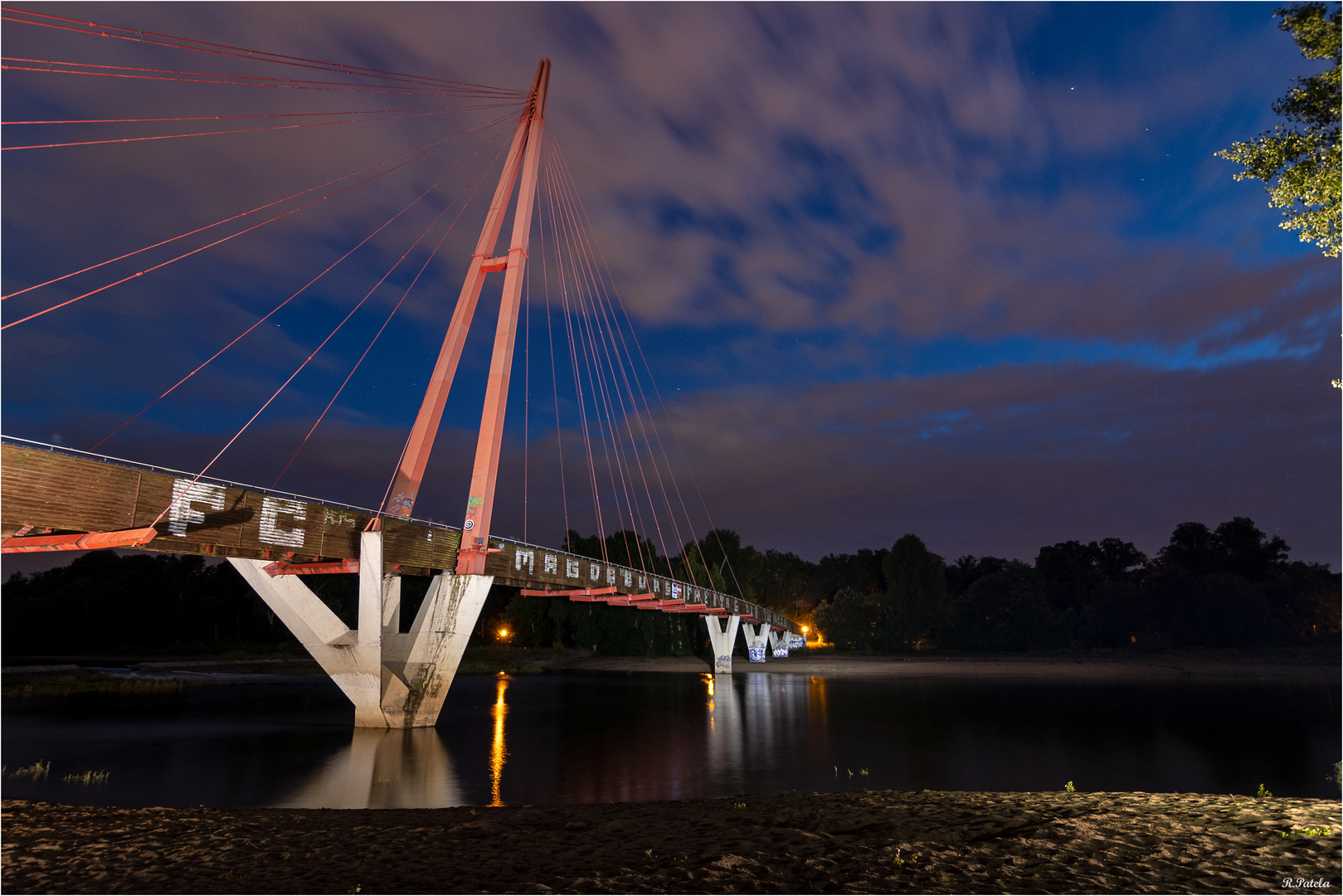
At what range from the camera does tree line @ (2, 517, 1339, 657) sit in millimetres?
96875

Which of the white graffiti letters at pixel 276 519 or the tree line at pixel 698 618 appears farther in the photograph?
the tree line at pixel 698 618

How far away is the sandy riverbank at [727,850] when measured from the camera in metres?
8.34

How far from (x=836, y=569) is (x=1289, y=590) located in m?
80.5

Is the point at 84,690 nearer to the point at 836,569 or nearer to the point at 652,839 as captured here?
the point at 652,839

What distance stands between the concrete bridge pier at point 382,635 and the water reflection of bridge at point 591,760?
1.22 m

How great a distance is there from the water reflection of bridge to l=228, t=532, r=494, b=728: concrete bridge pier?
1.22 m

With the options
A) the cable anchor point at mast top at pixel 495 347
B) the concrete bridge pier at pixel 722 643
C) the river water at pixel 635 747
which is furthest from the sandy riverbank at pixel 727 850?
the concrete bridge pier at pixel 722 643

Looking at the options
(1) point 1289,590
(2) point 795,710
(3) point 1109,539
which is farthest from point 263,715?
(3) point 1109,539

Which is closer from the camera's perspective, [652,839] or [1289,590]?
[652,839]

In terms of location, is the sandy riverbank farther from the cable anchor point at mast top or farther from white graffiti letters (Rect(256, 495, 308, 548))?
the cable anchor point at mast top

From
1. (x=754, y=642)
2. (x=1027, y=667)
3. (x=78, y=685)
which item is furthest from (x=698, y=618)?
(x=78, y=685)

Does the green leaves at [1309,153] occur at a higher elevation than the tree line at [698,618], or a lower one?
higher

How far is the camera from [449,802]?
1827 cm

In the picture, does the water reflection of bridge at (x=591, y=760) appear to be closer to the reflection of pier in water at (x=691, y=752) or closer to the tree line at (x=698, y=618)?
the reflection of pier in water at (x=691, y=752)
